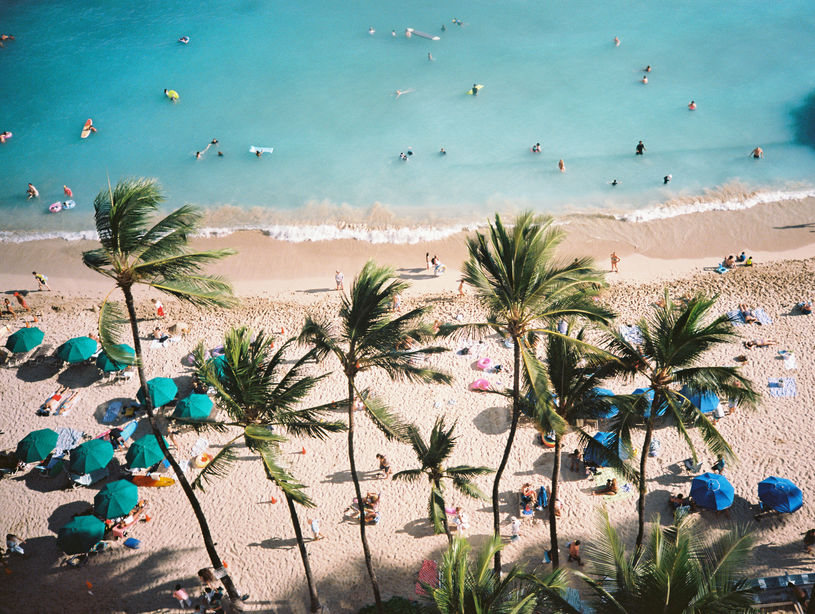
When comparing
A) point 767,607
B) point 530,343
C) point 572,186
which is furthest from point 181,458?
point 572,186

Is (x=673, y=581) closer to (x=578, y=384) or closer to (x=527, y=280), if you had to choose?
(x=578, y=384)

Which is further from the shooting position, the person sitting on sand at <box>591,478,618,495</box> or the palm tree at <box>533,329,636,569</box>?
the person sitting on sand at <box>591,478,618,495</box>

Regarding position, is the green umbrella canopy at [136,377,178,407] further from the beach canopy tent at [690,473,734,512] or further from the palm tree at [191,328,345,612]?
the beach canopy tent at [690,473,734,512]

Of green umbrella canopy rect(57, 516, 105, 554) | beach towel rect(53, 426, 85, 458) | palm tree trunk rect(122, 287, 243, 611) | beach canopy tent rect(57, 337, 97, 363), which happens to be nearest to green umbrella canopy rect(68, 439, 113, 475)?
beach towel rect(53, 426, 85, 458)

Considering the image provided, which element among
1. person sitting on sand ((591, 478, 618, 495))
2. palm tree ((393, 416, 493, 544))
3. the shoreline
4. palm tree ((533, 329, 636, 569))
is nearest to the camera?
palm tree ((533, 329, 636, 569))

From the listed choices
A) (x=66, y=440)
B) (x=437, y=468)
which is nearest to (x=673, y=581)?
(x=437, y=468)

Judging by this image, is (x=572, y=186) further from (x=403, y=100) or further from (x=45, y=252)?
(x=45, y=252)

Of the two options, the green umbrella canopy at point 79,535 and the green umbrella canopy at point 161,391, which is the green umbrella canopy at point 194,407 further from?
the green umbrella canopy at point 79,535

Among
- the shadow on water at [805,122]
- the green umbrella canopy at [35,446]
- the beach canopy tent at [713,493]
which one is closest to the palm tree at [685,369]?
the beach canopy tent at [713,493]
